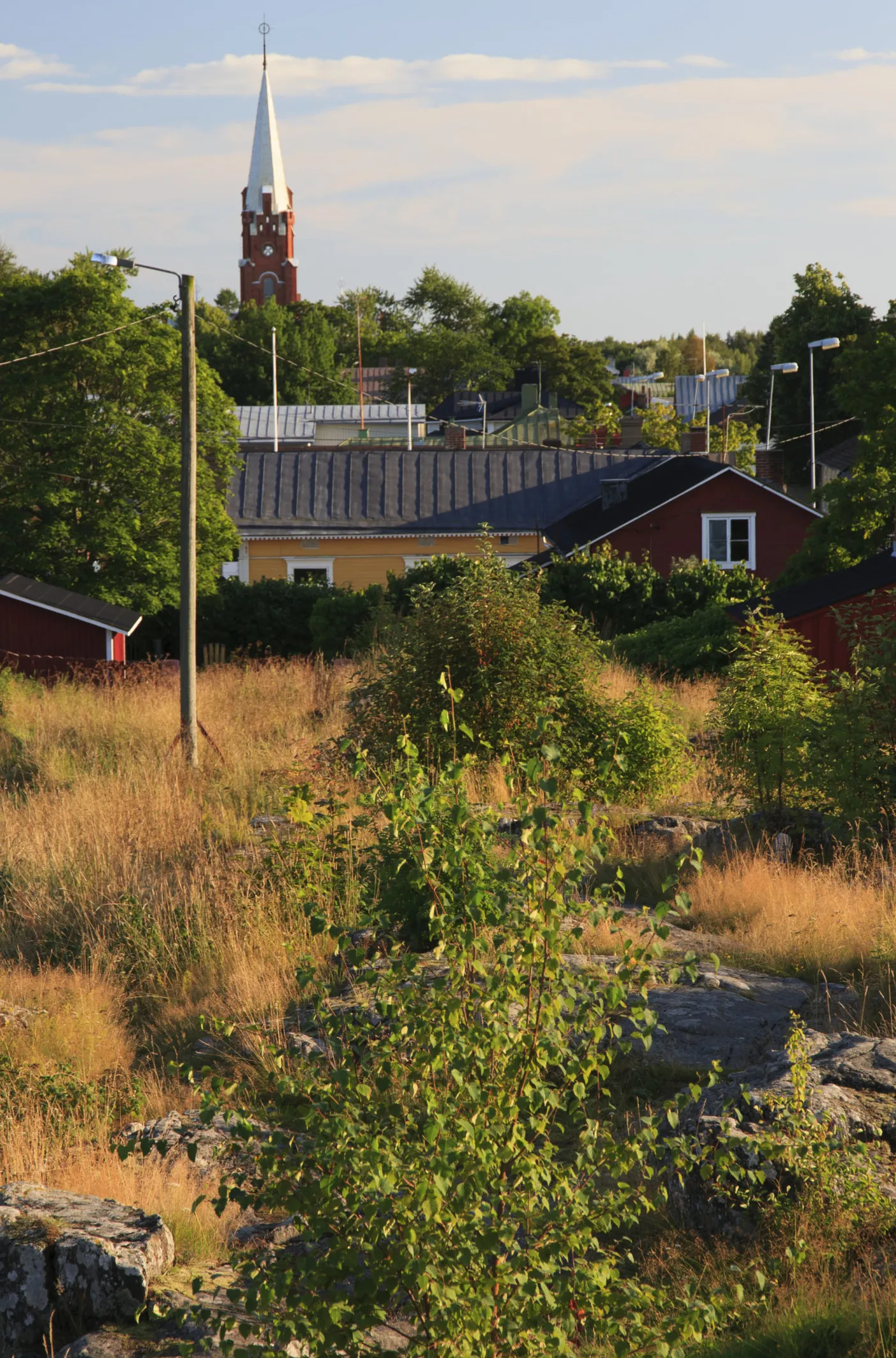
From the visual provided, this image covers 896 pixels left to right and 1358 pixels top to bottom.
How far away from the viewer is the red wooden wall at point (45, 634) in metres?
24.5

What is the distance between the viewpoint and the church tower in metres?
110

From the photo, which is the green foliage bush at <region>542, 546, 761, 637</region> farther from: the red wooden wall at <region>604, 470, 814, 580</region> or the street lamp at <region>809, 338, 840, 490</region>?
the red wooden wall at <region>604, 470, 814, 580</region>

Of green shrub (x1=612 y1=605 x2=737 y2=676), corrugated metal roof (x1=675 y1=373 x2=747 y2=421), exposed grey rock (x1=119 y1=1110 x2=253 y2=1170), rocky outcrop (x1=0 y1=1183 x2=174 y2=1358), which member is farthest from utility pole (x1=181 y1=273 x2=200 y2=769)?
corrugated metal roof (x1=675 y1=373 x2=747 y2=421)

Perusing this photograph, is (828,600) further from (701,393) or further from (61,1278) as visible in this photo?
(701,393)

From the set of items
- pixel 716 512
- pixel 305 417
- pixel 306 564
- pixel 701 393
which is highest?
pixel 701 393

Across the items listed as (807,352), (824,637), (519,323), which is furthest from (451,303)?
(824,637)

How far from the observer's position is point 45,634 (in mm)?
24578

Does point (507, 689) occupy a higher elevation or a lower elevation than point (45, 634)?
lower

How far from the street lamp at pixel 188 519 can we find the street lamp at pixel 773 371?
751 inches

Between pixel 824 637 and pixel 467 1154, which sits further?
pixel 824 637

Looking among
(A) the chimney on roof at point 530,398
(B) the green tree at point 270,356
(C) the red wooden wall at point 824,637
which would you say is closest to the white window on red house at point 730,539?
(C) the red wooden wall at point 824,637

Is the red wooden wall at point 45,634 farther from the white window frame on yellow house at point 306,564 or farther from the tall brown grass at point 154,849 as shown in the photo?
the white window frame on yellow house at point 306,564

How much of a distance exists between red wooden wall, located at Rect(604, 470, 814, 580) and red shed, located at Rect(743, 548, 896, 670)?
57.4ft

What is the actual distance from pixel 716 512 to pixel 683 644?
46.0 feet
